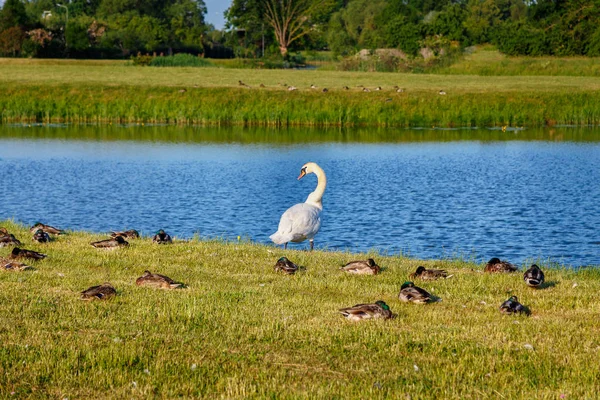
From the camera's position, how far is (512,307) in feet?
36.9

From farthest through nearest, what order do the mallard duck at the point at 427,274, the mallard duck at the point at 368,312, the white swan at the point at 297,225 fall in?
the white swan at the point at 297,225 < the mallard duck at the point at 427,274 < the mallard duck at the point at 368,312

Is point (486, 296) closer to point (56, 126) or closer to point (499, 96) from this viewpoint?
point (56, 126)

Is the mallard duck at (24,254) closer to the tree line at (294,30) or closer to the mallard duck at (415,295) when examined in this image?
the mallard duck at (415,295)

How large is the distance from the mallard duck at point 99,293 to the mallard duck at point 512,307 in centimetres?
528

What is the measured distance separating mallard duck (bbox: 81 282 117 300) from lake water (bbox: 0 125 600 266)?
32.7ft

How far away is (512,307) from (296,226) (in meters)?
6.62

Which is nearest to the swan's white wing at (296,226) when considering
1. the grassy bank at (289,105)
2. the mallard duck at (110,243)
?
the mallard duck at (110,243)

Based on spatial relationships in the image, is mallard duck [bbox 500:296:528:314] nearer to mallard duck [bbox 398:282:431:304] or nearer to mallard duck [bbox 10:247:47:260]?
mallard duck [bbox 398:282:431:304]

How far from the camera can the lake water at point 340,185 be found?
2395cm

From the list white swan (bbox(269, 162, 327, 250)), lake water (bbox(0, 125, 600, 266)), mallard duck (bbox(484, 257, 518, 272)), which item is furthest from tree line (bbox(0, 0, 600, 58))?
mallard duck (bbox(484, 257, 518, 272))

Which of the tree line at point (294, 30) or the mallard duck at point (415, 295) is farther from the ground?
the tree line at point (294, 30)

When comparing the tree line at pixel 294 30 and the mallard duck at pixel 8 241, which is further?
the tree line at pixel 294 30

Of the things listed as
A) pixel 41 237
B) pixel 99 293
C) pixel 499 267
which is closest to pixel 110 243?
pixel 41 237

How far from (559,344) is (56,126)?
158 feet
